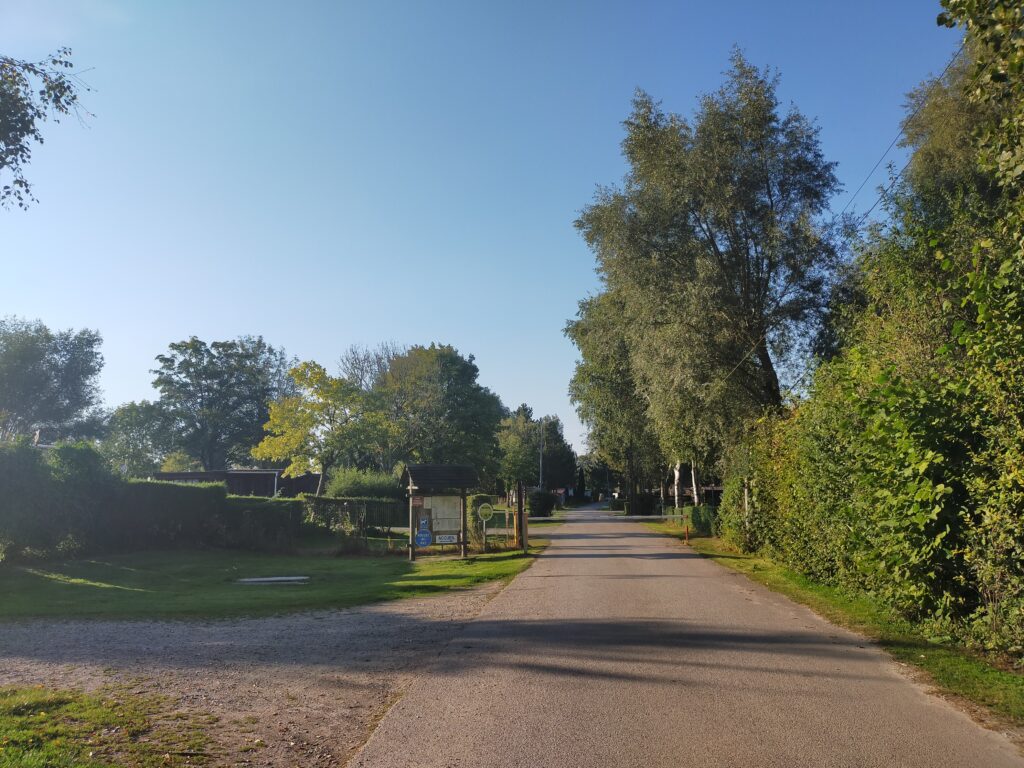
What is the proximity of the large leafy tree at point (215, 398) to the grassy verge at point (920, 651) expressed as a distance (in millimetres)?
66787

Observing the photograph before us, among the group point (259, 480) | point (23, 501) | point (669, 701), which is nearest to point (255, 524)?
point (23, 501)

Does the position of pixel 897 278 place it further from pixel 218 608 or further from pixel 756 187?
pixel 218 608

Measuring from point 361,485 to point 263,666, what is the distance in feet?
116

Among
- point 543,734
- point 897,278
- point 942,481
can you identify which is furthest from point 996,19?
point 897,278

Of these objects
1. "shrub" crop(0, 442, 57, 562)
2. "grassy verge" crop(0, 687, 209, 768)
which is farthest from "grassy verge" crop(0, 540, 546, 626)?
"grassy verge" crop(0, 687, 209, 768)

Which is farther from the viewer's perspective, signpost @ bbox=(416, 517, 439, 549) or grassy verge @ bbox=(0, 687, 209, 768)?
signpost @ bbox=(416, 517, 439, 549)

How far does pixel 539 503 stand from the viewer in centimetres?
5888

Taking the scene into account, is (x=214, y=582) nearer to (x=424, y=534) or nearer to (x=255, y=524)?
(x=424, y=534)

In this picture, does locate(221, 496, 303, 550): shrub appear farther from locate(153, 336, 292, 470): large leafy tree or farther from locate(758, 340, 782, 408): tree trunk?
locate(153, 336, 292, 470): large leafy tree

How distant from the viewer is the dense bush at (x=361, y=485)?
4250 cm

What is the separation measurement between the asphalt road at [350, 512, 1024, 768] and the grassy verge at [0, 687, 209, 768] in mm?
1461

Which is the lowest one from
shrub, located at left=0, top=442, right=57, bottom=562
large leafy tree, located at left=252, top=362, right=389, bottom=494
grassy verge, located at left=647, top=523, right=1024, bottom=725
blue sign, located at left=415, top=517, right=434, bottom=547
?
grassy verge, located at left=647, top=523, right=1024, bottom=725

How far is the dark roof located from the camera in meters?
25.6

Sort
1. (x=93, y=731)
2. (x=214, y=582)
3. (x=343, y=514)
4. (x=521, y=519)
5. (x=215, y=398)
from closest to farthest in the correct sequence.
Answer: (x=93, y=731)
(x=214, y=582)
(x=521, y=519)
(x=343, y=514)
(x=215, y=398)
